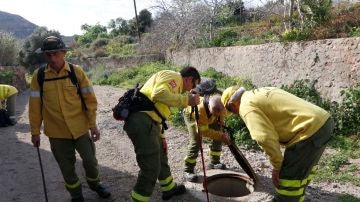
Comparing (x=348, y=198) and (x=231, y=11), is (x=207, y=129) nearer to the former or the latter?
(x=348, y=198)

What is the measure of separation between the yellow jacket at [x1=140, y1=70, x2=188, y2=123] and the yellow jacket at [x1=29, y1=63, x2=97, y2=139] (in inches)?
33.5

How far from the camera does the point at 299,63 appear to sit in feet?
30.3

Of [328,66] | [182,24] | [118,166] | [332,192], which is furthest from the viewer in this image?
[182,24]

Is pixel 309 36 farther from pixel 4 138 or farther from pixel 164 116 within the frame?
pixel 4 138

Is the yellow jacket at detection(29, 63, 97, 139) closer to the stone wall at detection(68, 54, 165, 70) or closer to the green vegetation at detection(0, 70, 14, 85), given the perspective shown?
the green vegetation at detection(0, 70, 14, 85)

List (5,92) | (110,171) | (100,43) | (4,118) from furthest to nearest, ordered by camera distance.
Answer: (100,43) → (4,118) → (5,92) → (110,171)

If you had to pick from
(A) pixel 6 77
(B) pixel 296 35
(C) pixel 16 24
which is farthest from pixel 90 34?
(C) pixel 16 24

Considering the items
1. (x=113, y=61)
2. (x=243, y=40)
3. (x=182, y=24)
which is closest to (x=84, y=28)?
(x=113, y=61)

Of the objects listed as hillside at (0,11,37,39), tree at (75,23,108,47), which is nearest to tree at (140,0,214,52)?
tree at (75,23,108,47)

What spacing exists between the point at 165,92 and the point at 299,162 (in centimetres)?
155

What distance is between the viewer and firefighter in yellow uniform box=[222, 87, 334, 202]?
11.7ft

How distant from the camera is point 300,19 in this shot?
10375 millimetres

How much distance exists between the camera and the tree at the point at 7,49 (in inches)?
704

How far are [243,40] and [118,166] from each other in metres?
8.03
